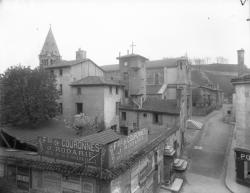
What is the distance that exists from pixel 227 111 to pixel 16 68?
108 feet

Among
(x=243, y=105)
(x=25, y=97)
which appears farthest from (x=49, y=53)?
(x=243, y=105)

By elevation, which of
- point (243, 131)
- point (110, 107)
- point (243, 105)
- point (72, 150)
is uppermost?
point (243, 105)

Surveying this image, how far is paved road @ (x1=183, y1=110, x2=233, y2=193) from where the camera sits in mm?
14945

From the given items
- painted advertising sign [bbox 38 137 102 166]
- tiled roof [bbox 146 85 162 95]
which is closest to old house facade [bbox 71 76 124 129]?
tiled roof [bbox 146 85 162 95]

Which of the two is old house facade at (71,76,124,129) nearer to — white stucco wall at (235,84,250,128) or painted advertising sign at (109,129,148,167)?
painted advertising sign at (109,129,148,167)

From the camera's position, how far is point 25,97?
Result: 18516 millimetres

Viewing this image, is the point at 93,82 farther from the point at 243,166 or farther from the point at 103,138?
the point at 243,166

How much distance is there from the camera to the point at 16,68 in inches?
764

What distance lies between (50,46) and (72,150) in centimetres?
3303

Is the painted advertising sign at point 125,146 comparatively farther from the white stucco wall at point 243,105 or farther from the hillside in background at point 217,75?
the hillside in background at point 217,75

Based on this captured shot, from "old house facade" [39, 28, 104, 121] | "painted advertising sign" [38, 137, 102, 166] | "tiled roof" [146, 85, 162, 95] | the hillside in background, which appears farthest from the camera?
the hillside in background

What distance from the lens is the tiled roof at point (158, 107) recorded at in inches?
871

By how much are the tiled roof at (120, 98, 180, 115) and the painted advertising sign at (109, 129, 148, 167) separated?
10521 millimetres

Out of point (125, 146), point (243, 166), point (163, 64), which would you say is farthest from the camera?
point (163, 64)
